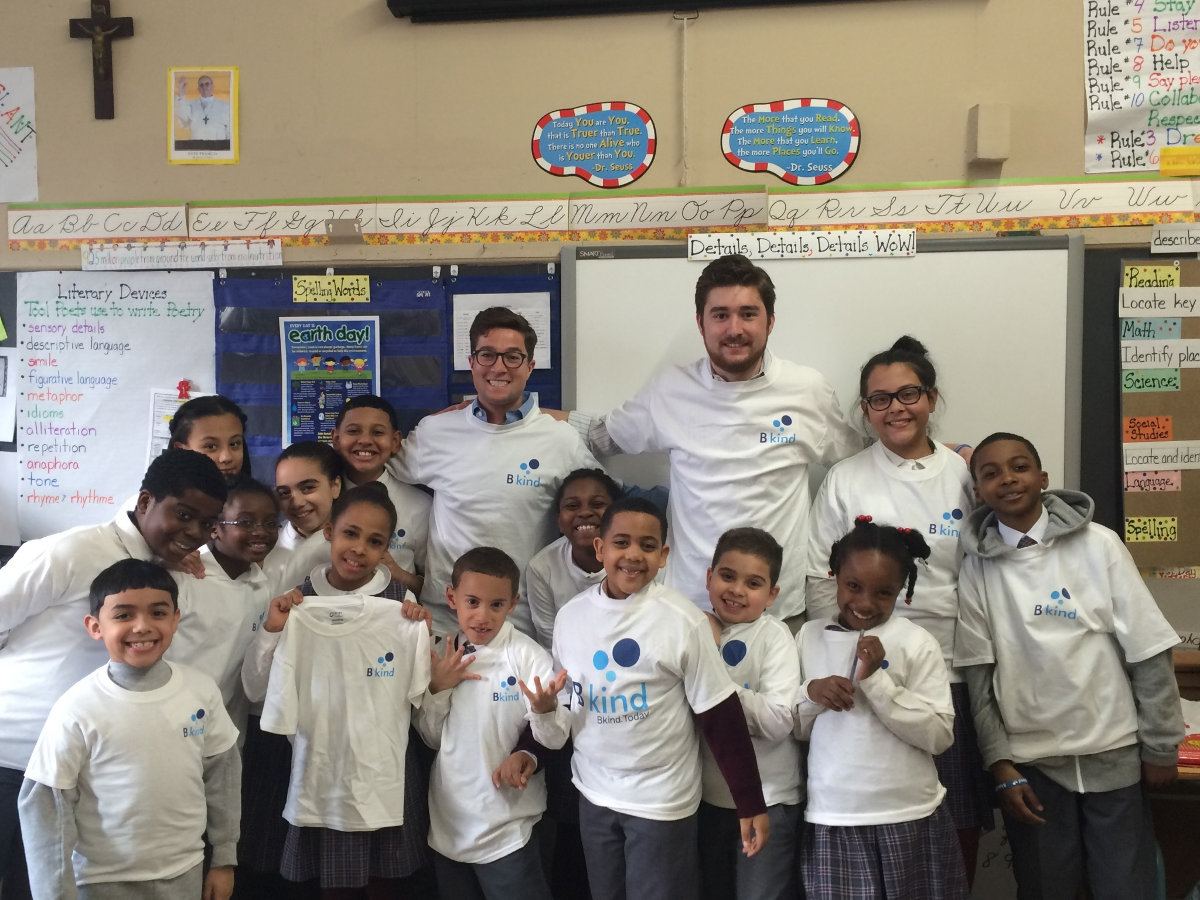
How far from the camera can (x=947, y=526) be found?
200cm

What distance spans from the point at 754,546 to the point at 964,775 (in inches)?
30.5

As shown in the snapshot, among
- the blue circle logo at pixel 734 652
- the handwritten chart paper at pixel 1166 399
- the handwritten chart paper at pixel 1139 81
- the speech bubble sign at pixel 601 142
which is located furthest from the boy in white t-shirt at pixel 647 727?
the handwritten chart paper at pixel 1139 81

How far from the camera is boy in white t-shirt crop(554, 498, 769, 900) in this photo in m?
1.66

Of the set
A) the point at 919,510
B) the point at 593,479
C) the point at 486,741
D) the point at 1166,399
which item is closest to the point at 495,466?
the point at 593,479

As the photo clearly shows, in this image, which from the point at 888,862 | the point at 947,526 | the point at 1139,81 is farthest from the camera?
the point at 1139,81

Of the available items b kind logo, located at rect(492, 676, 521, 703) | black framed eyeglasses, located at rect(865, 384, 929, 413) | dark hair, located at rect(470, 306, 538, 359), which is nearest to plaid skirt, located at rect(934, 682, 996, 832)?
black framed eyeglasses, located at rect(865, 384, 929, 413)

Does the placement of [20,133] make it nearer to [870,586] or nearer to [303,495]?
[303,495]

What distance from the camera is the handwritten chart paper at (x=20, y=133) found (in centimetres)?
278

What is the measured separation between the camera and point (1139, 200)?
8.06 ft

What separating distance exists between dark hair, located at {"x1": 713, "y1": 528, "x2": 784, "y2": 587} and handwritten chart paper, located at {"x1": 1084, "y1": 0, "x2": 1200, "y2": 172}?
1.63 m

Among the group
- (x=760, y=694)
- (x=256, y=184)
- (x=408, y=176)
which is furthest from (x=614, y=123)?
(x=760, y=694)

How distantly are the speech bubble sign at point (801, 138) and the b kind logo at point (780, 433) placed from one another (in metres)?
0.89

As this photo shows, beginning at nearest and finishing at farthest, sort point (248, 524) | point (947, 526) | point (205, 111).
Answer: point (248, 524), point (947, 526), point (205, 111)

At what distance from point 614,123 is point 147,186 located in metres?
1.54
